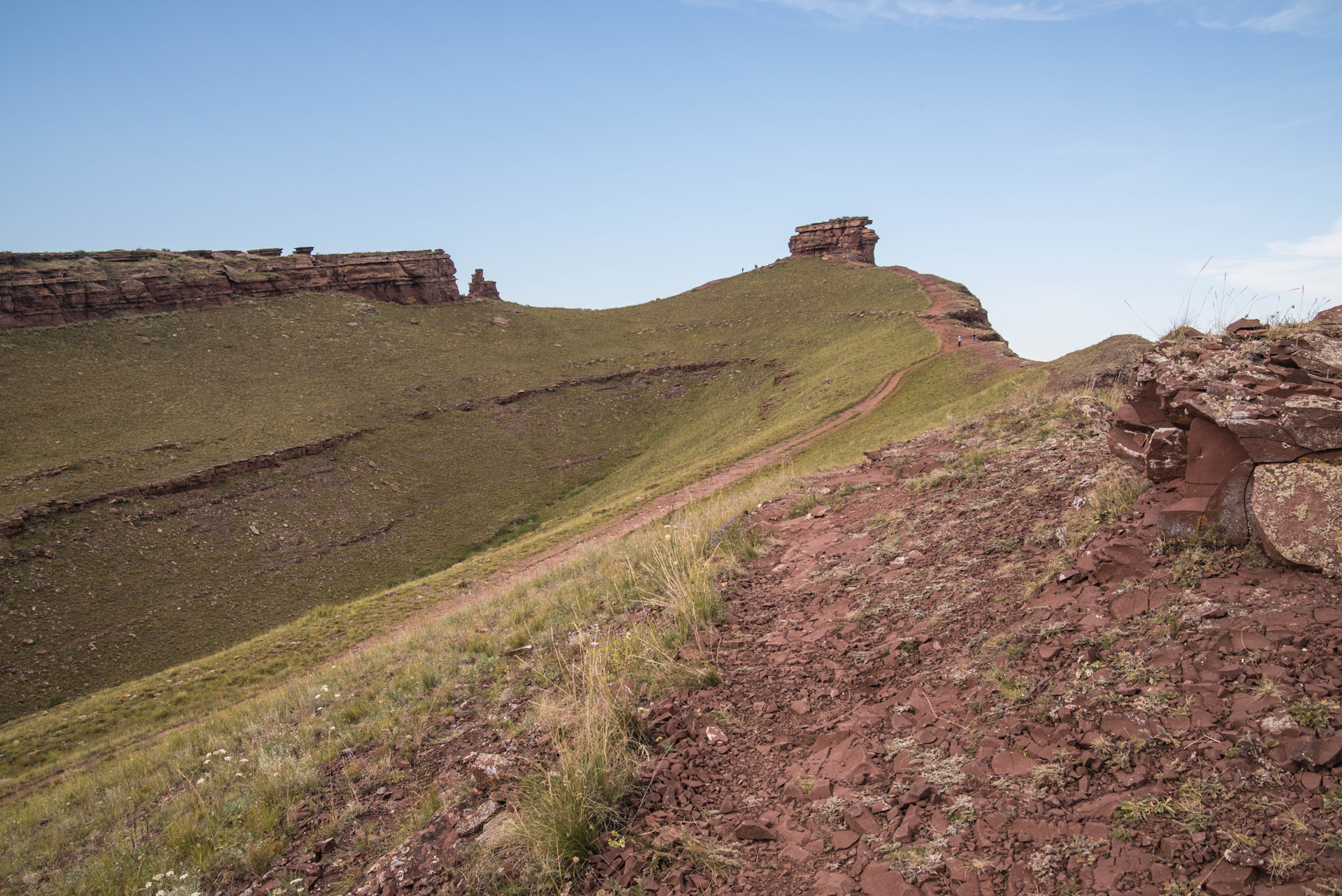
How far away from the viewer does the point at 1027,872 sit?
3.09m

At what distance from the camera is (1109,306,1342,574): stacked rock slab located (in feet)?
13.9

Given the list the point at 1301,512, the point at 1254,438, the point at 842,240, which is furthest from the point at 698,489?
the point at 842,240

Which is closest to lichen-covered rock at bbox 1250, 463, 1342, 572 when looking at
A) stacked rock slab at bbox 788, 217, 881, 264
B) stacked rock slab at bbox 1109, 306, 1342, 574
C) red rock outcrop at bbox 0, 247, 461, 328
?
stacked rock slab at bbox 1109, 306, 1342, 574

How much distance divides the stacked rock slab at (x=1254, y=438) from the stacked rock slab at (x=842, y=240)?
67602 mm

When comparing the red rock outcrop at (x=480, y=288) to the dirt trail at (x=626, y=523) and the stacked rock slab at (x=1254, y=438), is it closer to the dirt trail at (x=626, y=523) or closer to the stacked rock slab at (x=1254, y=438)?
the dirt trail at (x=626, y=523)

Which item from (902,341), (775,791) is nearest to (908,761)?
(775,791)

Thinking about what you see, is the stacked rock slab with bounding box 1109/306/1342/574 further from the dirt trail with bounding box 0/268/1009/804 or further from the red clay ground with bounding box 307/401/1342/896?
the dirt trail with bounding box 0/268/1009/804

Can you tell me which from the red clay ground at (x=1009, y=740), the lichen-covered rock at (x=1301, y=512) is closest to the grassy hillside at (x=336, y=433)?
the red clay ground at (x=1009, y=740)

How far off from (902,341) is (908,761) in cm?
3459

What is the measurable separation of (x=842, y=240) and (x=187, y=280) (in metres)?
57.0

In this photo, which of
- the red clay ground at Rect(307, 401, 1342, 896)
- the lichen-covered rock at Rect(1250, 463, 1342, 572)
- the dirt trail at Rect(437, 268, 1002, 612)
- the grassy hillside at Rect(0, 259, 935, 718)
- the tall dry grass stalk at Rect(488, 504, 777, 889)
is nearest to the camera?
the red clay ground at Rect(307, 401, 1342, 896)

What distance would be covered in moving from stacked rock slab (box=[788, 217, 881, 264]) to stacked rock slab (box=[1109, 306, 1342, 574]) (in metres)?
67.6

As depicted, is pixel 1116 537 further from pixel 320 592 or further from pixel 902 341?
pixel 902 341

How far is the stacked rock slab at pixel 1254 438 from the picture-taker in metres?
4.23
